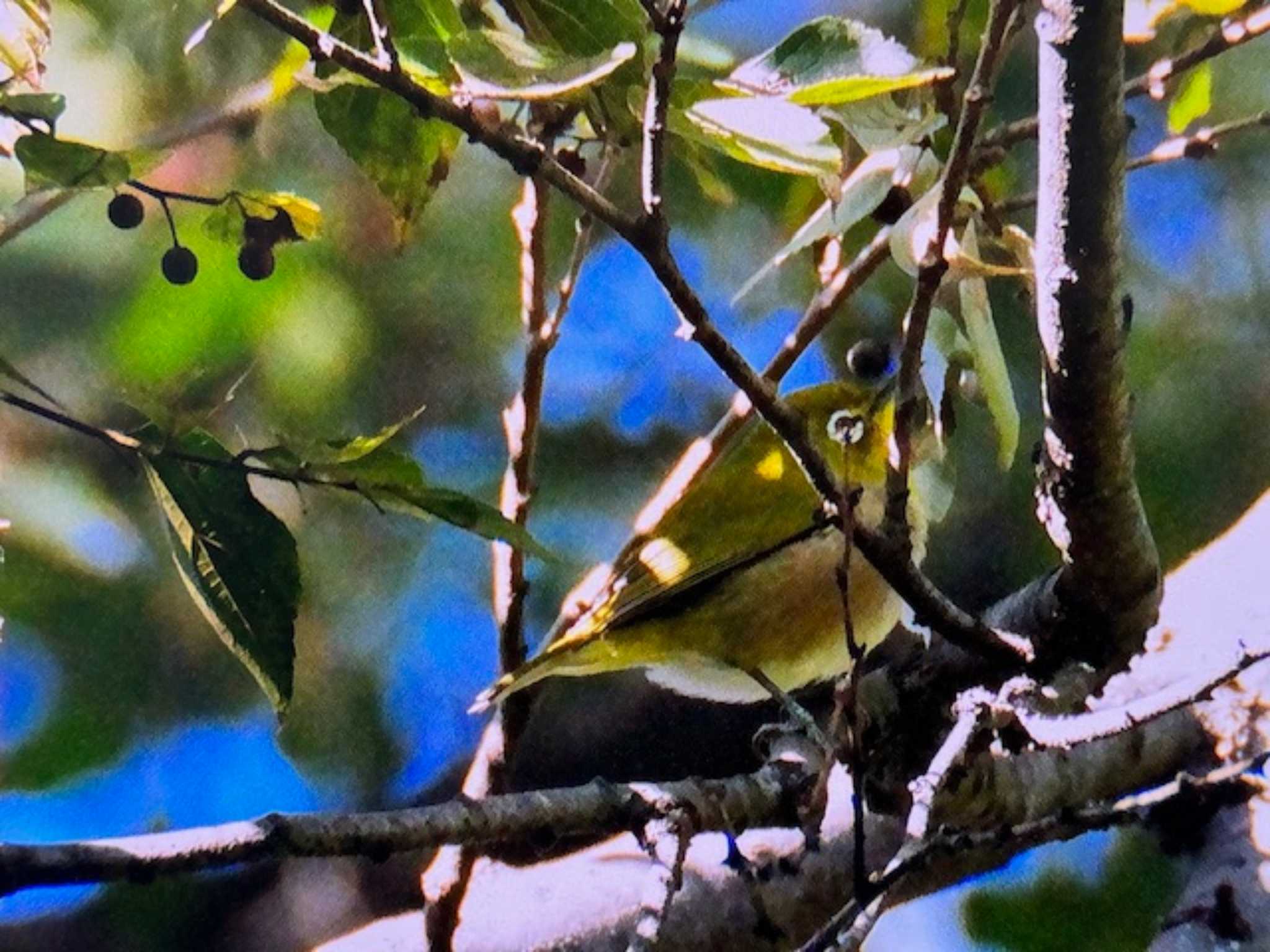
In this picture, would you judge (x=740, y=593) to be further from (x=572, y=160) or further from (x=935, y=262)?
(x=935, y=262)

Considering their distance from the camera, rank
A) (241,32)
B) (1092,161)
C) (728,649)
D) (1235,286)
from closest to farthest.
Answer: (1092,161) < (241,32) < (728,649) < (1235,286)

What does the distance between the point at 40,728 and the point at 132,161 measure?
0.62m

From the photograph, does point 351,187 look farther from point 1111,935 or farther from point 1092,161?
point 1111,935

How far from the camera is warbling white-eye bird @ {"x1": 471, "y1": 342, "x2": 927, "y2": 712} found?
37.4 inches

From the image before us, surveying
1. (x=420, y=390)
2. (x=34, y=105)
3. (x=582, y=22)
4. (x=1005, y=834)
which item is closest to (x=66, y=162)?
(x=34, y=105)

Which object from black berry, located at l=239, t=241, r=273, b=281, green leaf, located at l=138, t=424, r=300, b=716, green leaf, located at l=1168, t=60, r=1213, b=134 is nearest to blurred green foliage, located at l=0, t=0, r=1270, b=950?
green leaf, located at l=1168, t=60, r=1213, b=134

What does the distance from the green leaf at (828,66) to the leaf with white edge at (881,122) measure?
0.03 m

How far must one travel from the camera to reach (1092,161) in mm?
502

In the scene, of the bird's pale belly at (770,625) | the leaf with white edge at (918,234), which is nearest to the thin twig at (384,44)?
the leaf with white edge at (918,234)

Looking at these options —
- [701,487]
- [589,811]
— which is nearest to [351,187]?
[701,487]

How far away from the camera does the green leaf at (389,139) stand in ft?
2.18

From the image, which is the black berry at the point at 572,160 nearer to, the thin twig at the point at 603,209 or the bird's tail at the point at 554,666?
the thin twig at the point at 603,209

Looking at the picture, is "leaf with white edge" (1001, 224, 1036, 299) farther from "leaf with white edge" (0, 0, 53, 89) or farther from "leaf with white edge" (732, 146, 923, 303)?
"leaf with white edge" (0, 0, 53, 89)

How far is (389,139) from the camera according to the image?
673 millimetres
